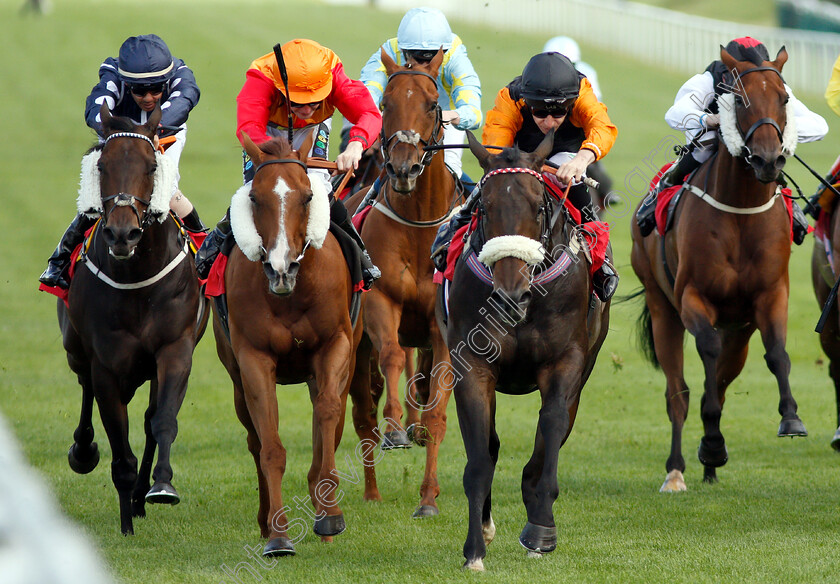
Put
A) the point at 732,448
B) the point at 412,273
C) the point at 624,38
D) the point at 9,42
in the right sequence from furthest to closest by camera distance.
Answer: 1. the point at 624,38
2. the point at 9,42
3. the point at 732,448
4. the point at 412,273

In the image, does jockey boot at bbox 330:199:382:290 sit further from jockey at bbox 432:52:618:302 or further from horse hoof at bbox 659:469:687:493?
horse hoof at bbox 659:469:687:493

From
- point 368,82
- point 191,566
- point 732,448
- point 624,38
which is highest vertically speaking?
point 368,82

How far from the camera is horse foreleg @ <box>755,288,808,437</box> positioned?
21.3 feet

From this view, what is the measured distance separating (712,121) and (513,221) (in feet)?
8.89

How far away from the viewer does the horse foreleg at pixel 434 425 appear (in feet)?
21.7

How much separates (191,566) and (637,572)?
6.73ft

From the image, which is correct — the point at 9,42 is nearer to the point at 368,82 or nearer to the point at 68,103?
the point at 68,103

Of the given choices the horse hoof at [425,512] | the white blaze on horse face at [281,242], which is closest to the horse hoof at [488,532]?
the horse hoof at [425,512]

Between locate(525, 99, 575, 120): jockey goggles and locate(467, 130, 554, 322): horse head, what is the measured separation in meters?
0.70

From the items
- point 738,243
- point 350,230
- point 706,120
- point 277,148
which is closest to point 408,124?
point 350,230

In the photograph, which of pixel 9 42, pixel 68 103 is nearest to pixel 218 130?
pixel 68 103

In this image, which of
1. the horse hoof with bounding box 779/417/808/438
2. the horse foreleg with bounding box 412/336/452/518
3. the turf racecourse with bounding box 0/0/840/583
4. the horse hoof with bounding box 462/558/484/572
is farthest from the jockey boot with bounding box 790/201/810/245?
the horse hoof with bounding box 462/558/484/572

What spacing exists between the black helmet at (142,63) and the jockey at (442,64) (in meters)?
1.40

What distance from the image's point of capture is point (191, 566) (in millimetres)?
5305
